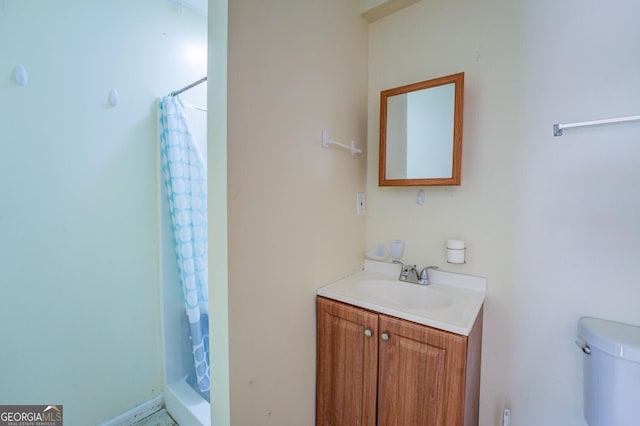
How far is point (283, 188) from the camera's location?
1.05 metres

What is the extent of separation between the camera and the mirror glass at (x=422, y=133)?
1.22m

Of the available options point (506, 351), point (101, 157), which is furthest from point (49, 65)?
point (506, 351)

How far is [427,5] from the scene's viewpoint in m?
1.38

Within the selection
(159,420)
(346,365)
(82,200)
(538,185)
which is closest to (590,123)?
(538,185)

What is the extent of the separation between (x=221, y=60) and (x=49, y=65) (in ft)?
3.38

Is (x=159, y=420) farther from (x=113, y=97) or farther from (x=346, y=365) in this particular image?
(x=113, y=97)

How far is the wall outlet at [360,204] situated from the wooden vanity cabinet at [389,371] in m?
0.61

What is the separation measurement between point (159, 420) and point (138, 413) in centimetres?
13

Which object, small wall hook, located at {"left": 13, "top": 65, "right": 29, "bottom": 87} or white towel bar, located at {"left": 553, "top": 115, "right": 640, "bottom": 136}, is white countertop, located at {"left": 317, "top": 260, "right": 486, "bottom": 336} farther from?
small wall hook, located at {"left": 13, "top": 65, "right": 29, "bottom": 87}

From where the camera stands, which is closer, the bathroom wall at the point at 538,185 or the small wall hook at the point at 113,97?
the bathroom wall at the point at 538,185

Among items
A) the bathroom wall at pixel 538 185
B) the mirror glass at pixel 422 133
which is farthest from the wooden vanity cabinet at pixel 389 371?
the mirror glass at pixel 422 133

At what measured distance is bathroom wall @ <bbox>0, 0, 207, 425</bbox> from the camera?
113 cm

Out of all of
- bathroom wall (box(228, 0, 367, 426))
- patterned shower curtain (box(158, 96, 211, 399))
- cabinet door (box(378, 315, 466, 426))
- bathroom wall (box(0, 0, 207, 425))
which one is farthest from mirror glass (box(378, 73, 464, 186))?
bathroom wall (box(0, 0, 207, 425))

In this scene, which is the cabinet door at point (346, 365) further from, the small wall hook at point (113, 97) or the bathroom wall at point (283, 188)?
the small wall hook at point (113, 97)
